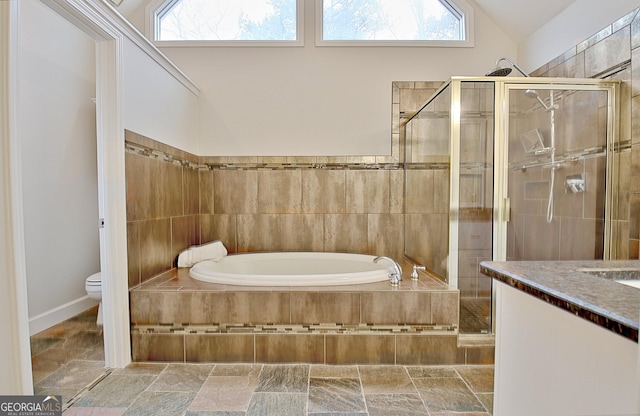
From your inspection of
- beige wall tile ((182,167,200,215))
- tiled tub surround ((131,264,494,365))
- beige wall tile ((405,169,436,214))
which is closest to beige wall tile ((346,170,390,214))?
beige wall tile ((405,169,436,214))

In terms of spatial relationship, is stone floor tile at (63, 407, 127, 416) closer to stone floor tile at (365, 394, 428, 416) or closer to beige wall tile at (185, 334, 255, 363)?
beige wall tile at (185, 334, 255, 363)

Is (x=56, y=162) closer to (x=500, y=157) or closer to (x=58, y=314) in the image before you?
(x=58, y=314)

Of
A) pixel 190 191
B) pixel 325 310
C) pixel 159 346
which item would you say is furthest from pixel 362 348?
pixel 190 191

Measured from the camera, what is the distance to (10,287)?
1.17m

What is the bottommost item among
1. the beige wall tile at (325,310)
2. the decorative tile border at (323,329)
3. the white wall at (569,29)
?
the decorative tile border at (323,329)

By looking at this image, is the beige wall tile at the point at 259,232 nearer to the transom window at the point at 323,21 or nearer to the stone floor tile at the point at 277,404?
the stone floor tile at the point at 277,404

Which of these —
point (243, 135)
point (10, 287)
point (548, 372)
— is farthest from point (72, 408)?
point (243, 135)

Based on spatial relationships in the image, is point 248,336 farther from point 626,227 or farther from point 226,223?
point 626,227

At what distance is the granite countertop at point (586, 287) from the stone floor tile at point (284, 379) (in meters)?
1.20

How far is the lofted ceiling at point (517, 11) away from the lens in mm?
2439

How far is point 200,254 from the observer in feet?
8.45

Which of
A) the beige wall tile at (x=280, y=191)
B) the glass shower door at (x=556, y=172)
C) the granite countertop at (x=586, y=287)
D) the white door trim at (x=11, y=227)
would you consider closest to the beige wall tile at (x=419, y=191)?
the glass shower door at (x=556, y=172)

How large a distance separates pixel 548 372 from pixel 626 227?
5.87ft

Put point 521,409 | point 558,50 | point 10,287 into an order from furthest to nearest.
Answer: point 558,50 → point 10,287 → point 521,409
